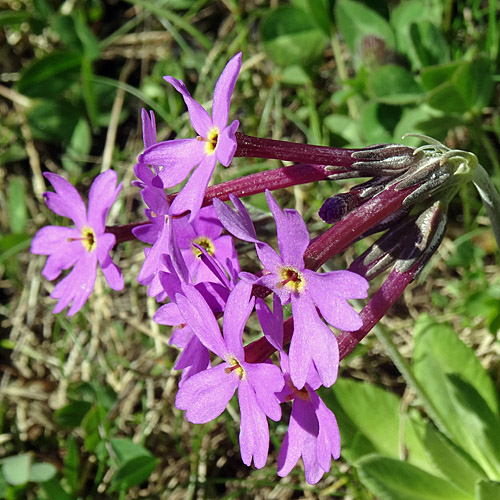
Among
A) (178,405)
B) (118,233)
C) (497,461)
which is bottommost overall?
(497,461)

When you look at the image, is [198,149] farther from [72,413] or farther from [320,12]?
[320,12]

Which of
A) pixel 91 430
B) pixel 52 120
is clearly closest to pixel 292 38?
pixel 52 120

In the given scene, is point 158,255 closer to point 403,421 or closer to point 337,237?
point 337,237

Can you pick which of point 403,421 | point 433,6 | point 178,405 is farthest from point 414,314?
point 178,405

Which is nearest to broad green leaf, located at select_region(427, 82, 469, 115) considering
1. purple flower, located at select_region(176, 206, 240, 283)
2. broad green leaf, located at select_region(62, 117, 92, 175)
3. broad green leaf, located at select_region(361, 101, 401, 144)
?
broad green leaf, located at select_region(361, 101, 401, 144)

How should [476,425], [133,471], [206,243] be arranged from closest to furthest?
[206,243] → [476,425] → [133,471]

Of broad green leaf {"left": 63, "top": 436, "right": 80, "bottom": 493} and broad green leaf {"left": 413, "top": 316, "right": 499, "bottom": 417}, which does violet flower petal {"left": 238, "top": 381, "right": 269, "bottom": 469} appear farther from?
broad green leaf {"left": 63, "top": 436, "right": 80, "bottom": 493}
